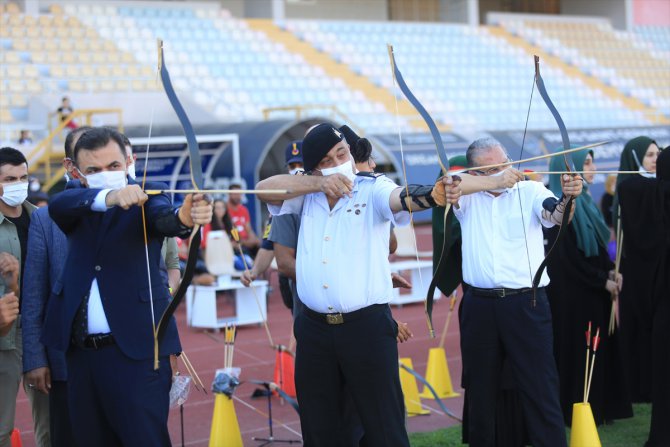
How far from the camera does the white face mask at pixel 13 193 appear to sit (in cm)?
434

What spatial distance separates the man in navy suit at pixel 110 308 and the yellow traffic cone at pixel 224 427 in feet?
5.58

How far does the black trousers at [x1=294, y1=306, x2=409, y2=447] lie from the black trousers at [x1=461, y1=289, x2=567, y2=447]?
3.01 feet

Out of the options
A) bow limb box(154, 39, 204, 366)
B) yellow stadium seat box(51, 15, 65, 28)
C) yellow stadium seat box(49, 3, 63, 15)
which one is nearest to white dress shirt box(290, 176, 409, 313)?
bow limb box(154, 39, 204, 366)

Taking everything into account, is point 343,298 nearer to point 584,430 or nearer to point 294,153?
point 584,430

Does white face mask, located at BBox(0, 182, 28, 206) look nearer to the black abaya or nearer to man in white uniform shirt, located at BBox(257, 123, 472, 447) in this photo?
man in white uniform shirt, located at BBox(257, 123, 472, 447)

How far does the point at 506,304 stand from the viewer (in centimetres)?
460

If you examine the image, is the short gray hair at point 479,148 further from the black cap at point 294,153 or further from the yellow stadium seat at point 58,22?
the yellow stadium seat at point 58,22

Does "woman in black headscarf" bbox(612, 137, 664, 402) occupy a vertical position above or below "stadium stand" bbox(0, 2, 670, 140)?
below

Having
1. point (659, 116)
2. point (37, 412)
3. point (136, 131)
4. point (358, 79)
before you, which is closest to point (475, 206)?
point (37, 412)

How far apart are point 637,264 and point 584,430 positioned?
1561 millimetres

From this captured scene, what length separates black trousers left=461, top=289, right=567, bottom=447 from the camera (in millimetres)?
4574

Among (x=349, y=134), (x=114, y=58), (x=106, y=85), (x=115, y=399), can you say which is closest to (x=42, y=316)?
(x=115, y=399)

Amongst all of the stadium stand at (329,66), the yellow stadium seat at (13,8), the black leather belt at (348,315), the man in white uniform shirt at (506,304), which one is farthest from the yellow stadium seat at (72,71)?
the black leather belt at (348,315)

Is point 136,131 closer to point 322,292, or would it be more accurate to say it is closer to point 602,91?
point 322,292
